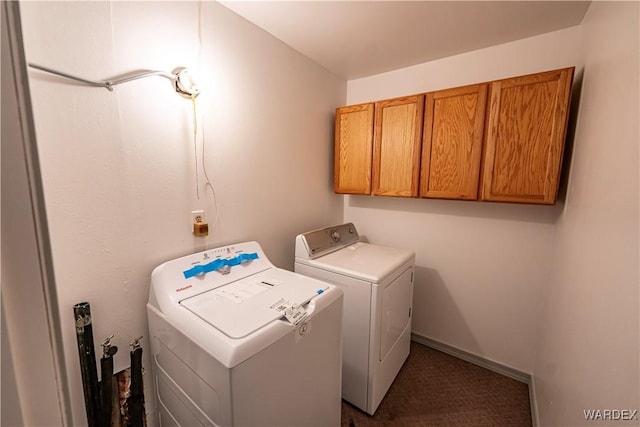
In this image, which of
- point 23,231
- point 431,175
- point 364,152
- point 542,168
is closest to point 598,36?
point 542,168

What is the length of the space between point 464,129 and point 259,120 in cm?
132

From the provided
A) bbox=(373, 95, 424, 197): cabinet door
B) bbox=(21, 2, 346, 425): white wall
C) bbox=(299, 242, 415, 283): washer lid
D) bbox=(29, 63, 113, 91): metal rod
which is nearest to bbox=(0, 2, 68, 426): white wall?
bbox=(21, 2, 346, 425): white wall

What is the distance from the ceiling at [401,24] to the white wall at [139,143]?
180 mm

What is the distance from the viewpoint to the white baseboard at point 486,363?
171 centimetres

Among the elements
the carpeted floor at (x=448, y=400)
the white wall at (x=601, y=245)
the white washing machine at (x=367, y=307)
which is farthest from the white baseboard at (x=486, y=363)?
the white washing machine at (x=367, y=307)

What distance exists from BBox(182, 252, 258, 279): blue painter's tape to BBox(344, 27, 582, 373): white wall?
1.34 meters

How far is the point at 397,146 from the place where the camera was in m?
1.96

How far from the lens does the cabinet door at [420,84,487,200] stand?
166cm

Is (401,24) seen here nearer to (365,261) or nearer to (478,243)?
(365,261)

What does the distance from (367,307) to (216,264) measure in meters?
0.85

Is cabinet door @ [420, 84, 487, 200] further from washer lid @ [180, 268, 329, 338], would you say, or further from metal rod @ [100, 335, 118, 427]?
metal rod @ [100, 335, 118, 427]

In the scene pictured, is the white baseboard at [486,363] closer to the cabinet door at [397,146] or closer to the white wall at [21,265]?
the cabinet door at [397,146]

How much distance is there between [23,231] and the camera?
309 mm

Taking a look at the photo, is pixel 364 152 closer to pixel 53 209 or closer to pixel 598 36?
pixel 598 36
